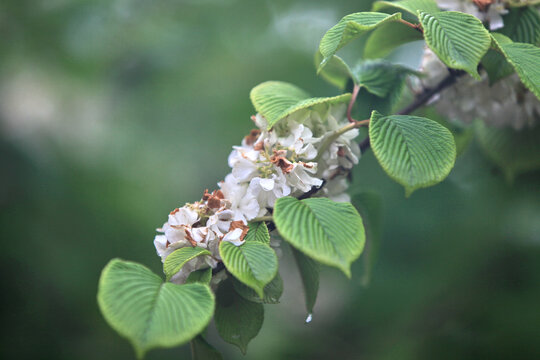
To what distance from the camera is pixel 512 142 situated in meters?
0.56

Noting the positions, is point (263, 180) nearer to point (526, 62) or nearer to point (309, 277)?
point (309, 277)

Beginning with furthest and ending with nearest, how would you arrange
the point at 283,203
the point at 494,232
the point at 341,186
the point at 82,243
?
1. the point at 82,243
2. the point at 494,232
3. the point at 341,186
4. the point at 283,203

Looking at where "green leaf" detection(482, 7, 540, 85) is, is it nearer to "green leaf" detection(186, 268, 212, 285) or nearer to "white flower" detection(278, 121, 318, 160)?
"white flower" detection(278, 121, 318, 160)

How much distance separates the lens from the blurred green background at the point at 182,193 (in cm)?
89

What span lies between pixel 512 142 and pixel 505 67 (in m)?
0.22

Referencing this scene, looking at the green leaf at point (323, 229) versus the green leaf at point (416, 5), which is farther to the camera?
the green leaf at point (416, 5)

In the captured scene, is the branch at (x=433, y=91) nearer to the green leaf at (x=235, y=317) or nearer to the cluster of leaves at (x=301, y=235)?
the cluster of leaves at (x=301, y=235)

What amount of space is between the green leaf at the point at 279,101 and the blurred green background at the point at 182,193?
1.93ft

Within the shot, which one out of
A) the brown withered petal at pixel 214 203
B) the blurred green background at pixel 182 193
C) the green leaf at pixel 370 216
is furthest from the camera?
the blurred green background at pixel 182 193

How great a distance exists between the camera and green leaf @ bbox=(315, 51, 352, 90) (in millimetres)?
387

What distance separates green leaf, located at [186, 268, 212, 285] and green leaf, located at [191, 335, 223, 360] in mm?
40

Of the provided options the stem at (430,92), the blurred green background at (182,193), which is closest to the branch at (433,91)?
the stem at (430,92)

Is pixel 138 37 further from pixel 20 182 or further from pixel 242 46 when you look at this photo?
pixel 20 182

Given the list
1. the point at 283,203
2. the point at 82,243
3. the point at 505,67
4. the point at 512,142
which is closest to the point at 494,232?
the point at 512,142
